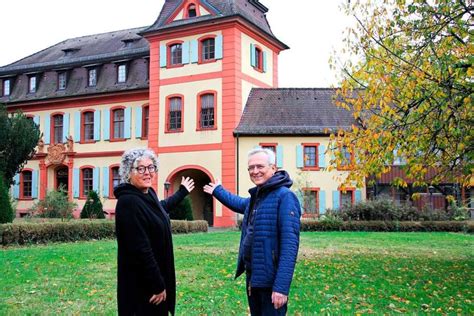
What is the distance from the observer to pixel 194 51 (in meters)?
28.2

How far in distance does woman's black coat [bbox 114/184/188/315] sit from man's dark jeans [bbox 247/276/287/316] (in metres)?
0.65

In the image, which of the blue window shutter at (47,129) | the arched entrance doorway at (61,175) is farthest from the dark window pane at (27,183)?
the blue window shutter at (47,129)

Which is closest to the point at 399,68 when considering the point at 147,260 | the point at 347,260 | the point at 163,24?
the point at 347,260

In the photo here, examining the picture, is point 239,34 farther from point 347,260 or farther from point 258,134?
point 347,260

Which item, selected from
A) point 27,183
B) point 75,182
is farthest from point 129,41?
point 27,183

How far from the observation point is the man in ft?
12.8

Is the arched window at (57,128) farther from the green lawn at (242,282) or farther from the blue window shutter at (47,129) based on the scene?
the green lawn at (242,282)

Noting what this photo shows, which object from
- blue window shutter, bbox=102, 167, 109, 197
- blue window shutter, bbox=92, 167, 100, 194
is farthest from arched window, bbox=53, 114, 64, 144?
blue window shutter, bbox=102, 167, 109, 197

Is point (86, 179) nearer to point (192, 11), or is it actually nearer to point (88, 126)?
point (88, 126)

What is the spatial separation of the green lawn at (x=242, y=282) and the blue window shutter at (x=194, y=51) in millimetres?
15919

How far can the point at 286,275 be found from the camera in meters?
3.88

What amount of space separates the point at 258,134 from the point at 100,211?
329 inches

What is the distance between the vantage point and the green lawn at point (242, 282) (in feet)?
22.0

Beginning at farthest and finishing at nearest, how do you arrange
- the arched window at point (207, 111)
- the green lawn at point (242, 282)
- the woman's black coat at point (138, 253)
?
the arched window at point (207, 111) → the green lawn at point (242, 282) → the woman's black coat at point (138, 253)
